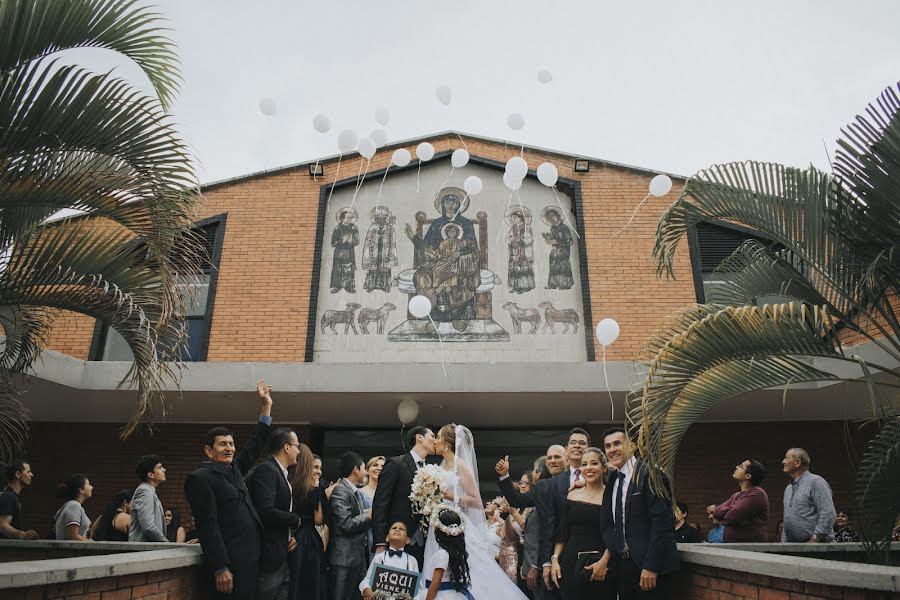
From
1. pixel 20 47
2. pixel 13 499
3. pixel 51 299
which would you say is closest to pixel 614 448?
pixel 51 299

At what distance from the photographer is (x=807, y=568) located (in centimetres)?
409

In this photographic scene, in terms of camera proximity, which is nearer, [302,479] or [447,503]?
[447,503]

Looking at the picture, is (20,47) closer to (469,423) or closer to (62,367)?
(62,367)

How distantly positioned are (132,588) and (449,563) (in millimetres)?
2632

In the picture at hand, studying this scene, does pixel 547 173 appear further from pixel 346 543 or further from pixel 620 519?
pixel 620 519

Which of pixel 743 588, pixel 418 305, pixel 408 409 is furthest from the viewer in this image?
pixel 408 409

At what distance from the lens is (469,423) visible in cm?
1380

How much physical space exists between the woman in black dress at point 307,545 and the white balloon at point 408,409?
4722mm

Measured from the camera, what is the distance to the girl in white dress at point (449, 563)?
6.43m

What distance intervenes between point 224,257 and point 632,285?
7.44 m

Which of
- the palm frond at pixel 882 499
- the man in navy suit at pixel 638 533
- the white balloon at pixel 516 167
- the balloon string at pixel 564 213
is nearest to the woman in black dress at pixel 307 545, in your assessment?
the man in navy suit at pixel 638 533

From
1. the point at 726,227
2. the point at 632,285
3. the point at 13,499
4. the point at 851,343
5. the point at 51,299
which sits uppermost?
the point at 726,227

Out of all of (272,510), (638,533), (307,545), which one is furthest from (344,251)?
(638,533)

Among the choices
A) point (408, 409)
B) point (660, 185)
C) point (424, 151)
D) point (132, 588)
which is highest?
point (424, 151)
